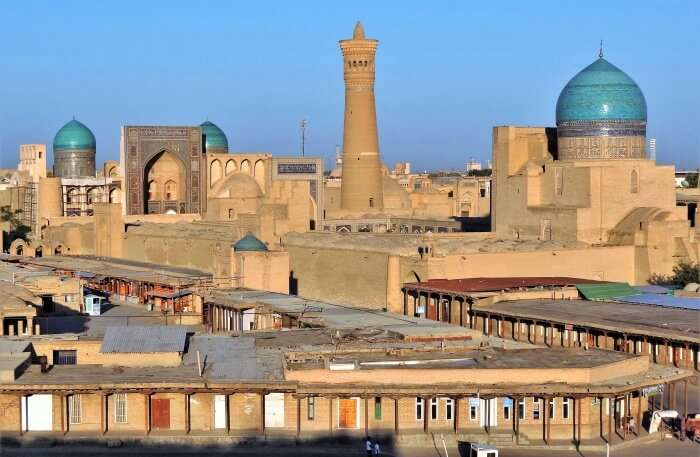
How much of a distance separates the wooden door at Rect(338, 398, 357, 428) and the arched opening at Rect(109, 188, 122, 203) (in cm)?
3792

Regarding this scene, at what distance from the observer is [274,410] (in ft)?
68.2

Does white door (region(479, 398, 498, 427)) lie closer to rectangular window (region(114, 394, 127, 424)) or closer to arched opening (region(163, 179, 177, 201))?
rectangular window (region(114, 394, 127, 424))

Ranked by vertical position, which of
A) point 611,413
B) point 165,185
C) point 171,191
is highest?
point 165,185

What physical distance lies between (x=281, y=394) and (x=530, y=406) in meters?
3.70

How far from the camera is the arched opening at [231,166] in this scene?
182 ft

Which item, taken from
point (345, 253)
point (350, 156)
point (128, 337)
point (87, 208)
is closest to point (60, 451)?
point (128, 337)

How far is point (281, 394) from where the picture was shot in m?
20.8

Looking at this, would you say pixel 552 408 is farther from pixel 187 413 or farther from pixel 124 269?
pixel 124 269

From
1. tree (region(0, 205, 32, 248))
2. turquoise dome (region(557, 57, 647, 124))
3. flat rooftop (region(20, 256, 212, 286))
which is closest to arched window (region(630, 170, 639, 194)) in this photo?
turquoise dome (region(557, 57, 647, 124))

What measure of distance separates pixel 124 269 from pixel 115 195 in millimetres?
15989

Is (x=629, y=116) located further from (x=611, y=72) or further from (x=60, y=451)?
(x=60, y=451)

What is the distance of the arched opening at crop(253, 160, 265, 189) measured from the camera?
56.1m

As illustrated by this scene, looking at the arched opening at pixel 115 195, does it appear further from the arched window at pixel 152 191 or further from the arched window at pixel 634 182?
the arched window at pixel 634 182

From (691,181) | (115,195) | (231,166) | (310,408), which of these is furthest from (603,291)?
(691,181)
